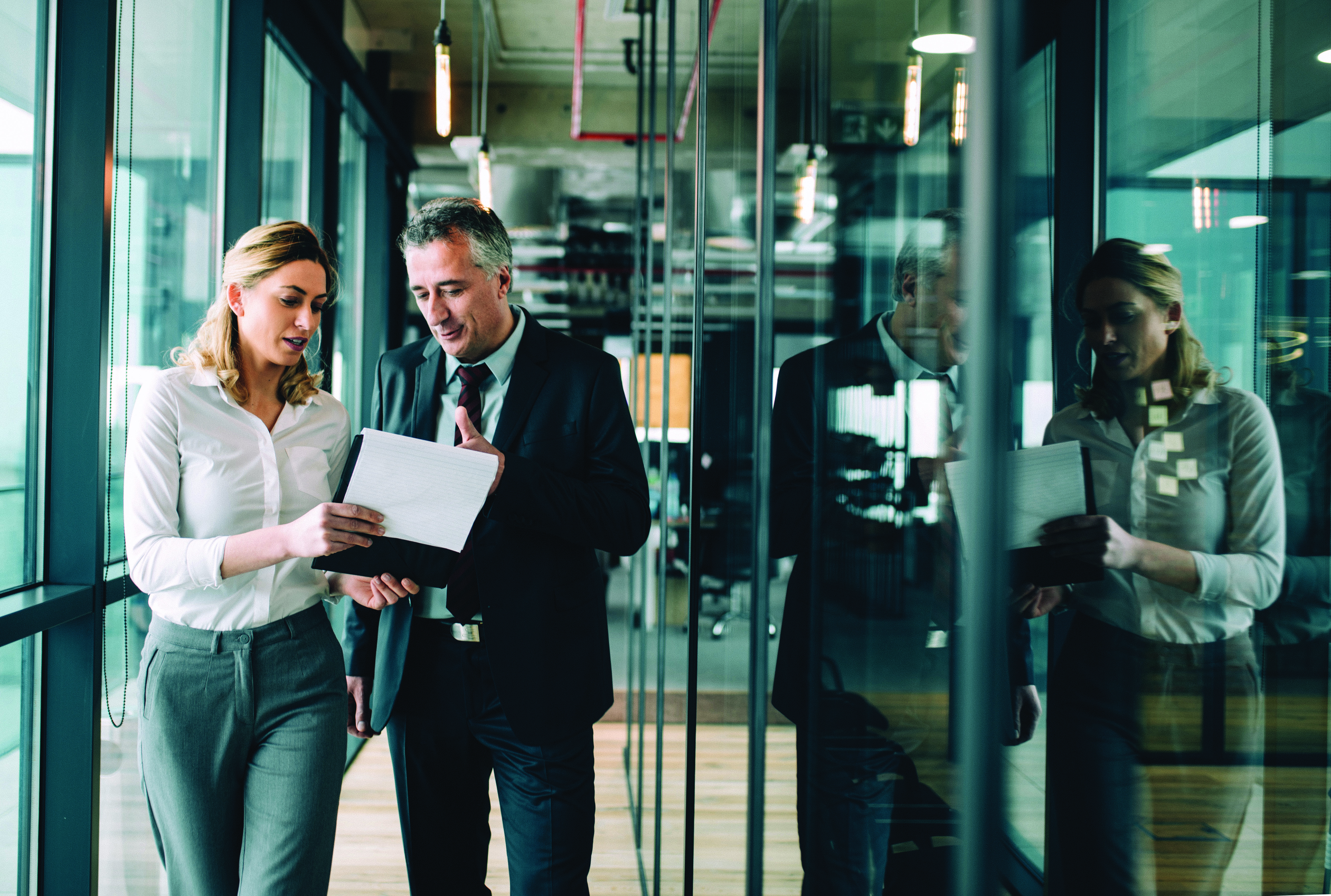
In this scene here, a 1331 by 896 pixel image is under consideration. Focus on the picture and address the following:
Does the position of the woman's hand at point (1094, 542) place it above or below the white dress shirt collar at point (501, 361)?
below

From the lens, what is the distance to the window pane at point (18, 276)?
5.66 ft

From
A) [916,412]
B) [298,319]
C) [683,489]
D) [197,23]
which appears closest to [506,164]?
[197,23]

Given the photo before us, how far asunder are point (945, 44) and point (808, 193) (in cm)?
56

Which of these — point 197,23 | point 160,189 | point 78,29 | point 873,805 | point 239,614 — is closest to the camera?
point 873,805

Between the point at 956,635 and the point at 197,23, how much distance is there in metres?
2.95

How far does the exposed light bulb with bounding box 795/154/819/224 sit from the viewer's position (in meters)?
1.31

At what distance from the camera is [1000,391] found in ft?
2.08

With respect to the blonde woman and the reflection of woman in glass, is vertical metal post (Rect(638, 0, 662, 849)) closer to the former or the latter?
the blonde woman

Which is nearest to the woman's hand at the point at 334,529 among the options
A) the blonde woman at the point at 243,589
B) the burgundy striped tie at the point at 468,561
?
the blonde woman at the point at 243,589

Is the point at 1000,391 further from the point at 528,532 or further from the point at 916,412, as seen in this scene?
the point at 528,532

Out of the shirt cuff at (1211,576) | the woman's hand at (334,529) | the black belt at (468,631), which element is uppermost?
the shirt cuff at (1211,576)

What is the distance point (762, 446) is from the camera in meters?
1.50

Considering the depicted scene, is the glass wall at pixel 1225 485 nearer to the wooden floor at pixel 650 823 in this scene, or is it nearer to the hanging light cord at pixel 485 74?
the wooden floor at pixel 650 823

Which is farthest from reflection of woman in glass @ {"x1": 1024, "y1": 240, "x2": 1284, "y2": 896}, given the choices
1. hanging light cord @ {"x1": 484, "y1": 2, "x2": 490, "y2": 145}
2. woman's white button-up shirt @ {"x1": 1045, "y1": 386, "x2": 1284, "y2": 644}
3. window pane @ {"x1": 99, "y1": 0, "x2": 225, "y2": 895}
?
hanging light cord @ {"x1": 484, "y1": 2, "x2": 490, "y2": 145}
